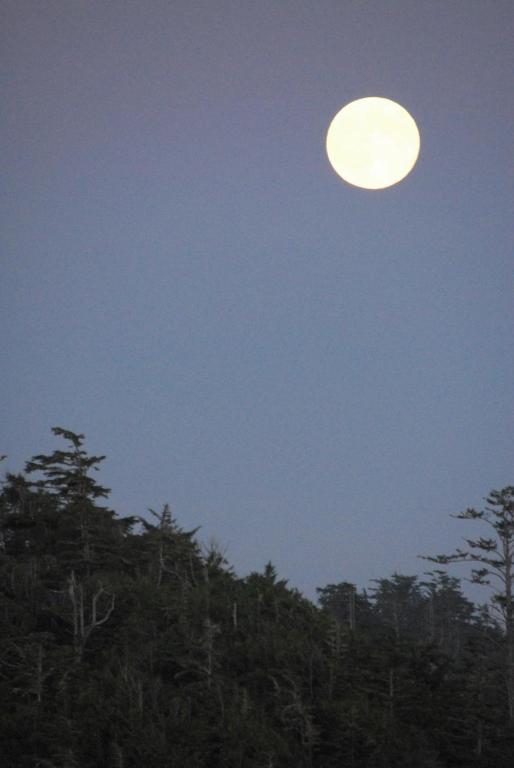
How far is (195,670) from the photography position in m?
36.1

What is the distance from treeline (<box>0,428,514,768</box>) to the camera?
30312 mm

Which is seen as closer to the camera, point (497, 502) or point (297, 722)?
point (297, 722)

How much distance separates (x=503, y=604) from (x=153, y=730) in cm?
2250

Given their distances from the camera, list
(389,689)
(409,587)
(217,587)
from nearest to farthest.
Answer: (389,689), (217,587), (409,587)

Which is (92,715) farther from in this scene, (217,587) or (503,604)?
(503,604)

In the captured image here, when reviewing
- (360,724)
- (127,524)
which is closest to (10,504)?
(127,524)

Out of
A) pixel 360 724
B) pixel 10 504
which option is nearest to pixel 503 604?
pixel 360 724

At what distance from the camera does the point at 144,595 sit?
44.8 meters

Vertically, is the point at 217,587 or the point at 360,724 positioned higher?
the point at 217,587

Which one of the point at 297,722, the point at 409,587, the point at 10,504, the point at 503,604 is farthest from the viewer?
the point at 409,587

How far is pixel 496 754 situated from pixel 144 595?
21.1 m

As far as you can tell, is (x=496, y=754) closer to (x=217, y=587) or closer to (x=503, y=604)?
(x=503, y=604)

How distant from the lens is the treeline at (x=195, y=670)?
30.3 meters

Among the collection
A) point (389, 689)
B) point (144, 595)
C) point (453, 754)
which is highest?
point (144, 595)
